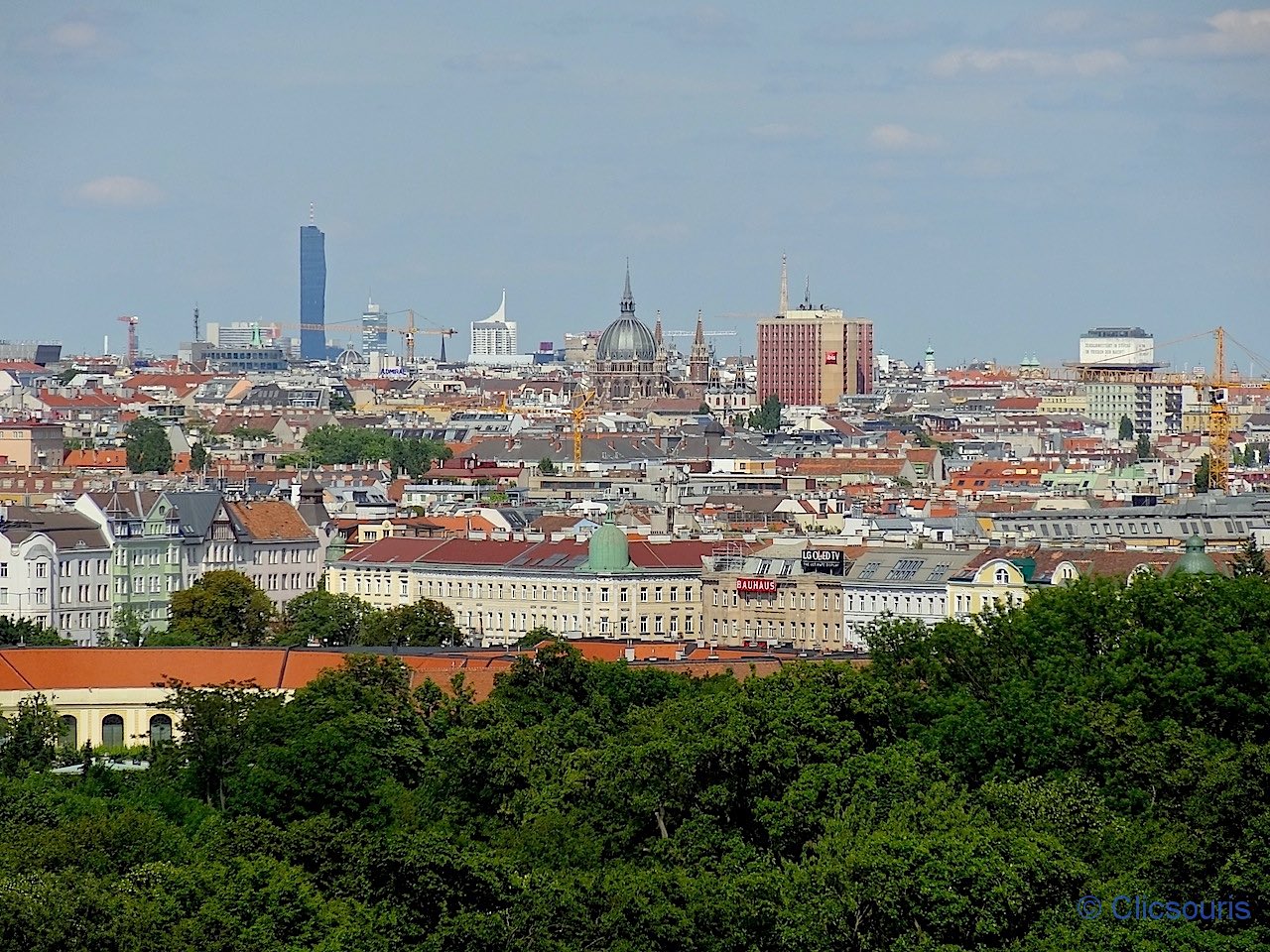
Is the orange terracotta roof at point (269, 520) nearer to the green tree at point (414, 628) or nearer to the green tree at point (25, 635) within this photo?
the green tree at point (414, 628)

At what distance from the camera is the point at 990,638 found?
210 feet

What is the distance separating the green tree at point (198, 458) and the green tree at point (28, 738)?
101 meters

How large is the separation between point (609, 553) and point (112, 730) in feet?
106

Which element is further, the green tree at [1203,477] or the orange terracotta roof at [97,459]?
the orange terracotta roof at [97,459]

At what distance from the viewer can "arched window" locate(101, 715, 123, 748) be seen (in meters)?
77.2

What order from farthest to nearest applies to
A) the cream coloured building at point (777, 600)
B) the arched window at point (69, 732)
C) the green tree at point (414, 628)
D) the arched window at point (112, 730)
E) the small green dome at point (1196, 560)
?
the cream coloured building at point (777, 600) → the green tree at point (414, 628) → the small green dome at point (1196, 560) → the arched window at point (112, 730) → the arched window at point (69, 732)

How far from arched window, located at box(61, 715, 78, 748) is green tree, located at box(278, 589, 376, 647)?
1603cm

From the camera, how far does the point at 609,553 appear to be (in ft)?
355

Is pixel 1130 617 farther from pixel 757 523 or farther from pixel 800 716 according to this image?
pixel 757 523

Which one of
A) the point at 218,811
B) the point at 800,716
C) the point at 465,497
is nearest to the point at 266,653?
the point at 218,811

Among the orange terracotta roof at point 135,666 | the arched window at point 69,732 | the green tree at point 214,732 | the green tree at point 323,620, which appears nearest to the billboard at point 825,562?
the green tree at point 323,620

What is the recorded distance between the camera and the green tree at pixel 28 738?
218 ft

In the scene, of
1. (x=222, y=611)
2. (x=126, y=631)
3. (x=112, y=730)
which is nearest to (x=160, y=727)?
(x=112, y=730)

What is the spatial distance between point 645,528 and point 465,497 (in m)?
26.0
